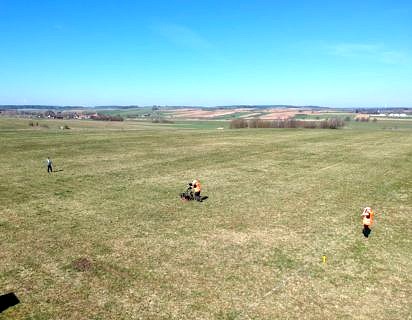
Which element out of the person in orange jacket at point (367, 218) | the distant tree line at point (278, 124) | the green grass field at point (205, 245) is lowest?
the green grass field at point (205, 245)

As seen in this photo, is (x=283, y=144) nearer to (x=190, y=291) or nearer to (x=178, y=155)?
(x=178, y=155)

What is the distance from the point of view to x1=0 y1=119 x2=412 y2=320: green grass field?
12375 mm

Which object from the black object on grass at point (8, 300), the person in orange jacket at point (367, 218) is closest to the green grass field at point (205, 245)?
the black object on grass at point (8, 300)

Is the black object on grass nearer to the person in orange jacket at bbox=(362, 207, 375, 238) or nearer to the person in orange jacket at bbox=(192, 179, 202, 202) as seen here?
the person in orange jacket at bbox=(192, 179, 202, 202)

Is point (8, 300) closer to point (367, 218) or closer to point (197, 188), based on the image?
point (197, 188)

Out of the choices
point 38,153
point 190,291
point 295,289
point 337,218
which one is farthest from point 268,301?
point 38,153

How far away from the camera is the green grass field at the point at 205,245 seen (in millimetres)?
12375

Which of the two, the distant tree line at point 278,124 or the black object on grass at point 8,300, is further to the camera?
the distant tree line at point 278,124

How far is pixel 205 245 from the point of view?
17375mm

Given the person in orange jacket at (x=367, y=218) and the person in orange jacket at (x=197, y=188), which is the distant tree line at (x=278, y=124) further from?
the person in orange jacket at (x=367, y=218)

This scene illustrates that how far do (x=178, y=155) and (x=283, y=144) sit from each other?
21.6 m

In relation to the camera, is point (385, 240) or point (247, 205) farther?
point (247, 205)

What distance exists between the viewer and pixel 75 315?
454 inches

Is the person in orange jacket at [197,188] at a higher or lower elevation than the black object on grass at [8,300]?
higher
